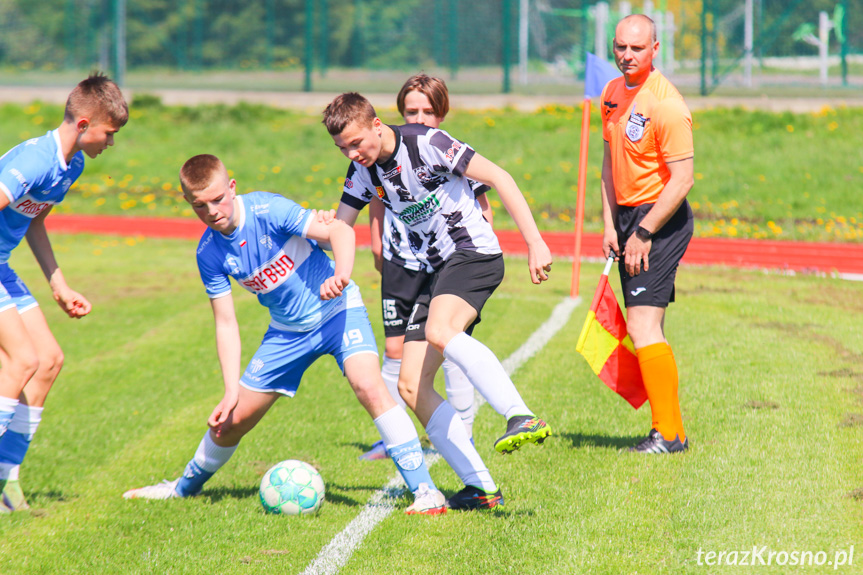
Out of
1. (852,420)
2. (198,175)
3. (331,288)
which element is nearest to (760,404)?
(852,420)

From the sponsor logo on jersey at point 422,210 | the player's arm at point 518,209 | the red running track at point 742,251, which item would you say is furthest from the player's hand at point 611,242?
the red running track at point 742,251

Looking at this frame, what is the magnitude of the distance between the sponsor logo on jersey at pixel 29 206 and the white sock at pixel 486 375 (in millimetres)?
2327

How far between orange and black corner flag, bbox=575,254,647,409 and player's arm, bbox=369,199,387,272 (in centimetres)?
133

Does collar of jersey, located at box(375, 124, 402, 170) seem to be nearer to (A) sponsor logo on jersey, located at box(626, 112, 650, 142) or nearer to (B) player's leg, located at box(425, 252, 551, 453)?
(B) player's leg, located at box(425, 252, 551, 453)

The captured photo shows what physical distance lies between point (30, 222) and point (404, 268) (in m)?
2.07

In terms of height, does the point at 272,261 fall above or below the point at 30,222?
below

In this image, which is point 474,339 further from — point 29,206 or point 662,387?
point 29,206

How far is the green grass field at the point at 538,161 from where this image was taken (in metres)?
14.8

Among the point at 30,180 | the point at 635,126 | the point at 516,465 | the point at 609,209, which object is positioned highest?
the point at 635,126

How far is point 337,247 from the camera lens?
4.24m

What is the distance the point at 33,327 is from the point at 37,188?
0.77 metres

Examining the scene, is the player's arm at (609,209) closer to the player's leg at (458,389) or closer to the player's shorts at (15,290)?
the player's leg at (458,389)

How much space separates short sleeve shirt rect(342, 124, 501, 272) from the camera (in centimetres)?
432

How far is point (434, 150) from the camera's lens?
430 cm
